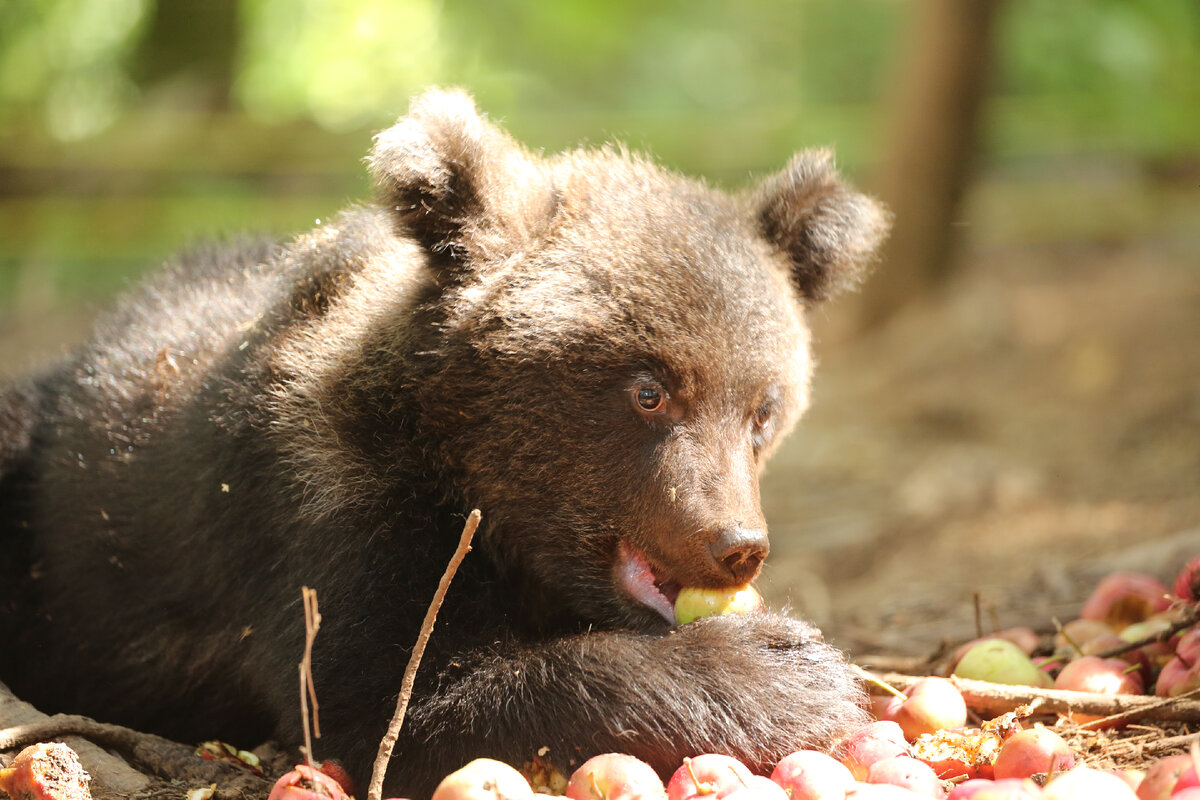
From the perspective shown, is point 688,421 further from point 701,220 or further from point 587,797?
point 587,797

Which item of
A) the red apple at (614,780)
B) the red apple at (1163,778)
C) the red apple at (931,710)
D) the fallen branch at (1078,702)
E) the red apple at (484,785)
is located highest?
the fallen branch at (1078,702)

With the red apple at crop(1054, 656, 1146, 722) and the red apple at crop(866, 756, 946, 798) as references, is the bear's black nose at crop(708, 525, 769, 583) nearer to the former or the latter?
the red apple at crop(866, 756, 946, 798)

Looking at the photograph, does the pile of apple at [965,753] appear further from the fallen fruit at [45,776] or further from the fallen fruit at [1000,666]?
the fallen fruit at [45,776]

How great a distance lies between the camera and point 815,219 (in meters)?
4.50

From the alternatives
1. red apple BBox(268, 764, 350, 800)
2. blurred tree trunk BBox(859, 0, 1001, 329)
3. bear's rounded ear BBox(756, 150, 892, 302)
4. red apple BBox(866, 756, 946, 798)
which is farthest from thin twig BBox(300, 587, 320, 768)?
blurred tree trunk BBox(859, 0, 1001, 329)

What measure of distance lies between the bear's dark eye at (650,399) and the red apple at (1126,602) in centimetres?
200

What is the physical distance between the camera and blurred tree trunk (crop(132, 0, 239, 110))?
37.4 ft

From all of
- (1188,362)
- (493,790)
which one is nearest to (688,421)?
(493,790)

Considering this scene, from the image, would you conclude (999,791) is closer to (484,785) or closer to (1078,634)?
(484,785)

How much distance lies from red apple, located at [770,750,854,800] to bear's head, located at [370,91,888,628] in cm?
66

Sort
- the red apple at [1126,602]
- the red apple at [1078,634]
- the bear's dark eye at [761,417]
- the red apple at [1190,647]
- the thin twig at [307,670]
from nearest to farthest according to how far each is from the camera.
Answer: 1. the thin twig at [307,670]
2. the red apple at [1190,647]
3. the bear's dark eye at [761,417]
4. the red apple at [1078,634]
5. the red apple at [1126,602]

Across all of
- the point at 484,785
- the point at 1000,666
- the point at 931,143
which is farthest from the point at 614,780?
the point at 931,143

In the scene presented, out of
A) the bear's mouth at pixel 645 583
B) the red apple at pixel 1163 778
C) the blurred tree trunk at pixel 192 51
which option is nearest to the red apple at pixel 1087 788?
the red apple at pixel 1163 778

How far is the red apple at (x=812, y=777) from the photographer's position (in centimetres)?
287
